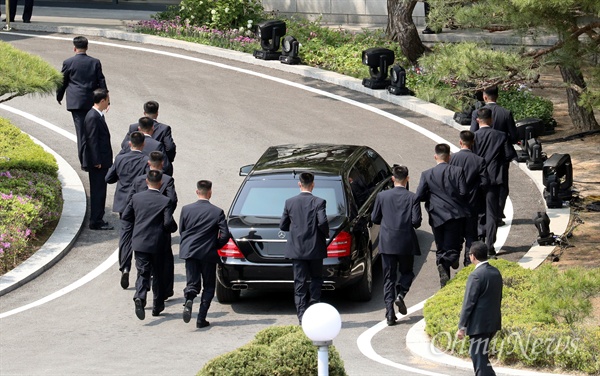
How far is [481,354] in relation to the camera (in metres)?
10.1

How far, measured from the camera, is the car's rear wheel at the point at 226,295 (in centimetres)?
1343

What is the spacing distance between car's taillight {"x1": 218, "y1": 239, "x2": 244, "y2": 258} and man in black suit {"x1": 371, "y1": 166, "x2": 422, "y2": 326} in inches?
61.6

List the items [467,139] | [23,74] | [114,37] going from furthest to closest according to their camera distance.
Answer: [114,37]
[23,74]
[467,139]

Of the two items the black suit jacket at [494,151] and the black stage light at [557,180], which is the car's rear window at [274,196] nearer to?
the black suit jacket at [494,151]

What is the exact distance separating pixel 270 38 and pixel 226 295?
42.6 ft

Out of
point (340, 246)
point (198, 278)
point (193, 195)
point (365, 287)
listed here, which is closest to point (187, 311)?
point (198, 278)

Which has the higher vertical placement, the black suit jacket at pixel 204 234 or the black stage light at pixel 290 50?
the black stage light at pixel 290 50

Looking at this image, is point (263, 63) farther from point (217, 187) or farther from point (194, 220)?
point (194, 220)

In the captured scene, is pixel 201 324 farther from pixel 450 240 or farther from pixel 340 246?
pixel 450 240

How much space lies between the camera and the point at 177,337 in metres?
12.3

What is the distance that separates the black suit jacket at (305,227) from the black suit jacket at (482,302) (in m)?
2.69

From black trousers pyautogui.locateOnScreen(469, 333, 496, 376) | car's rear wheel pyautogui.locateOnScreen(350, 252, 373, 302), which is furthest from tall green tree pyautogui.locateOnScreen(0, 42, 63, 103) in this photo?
black trousers pyautogui.locateOnScreen(469, 333, 496, 376)

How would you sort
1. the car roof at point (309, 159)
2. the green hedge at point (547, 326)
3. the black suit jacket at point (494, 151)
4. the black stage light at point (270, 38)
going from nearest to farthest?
the green hedge at point (547, 326), the car roof at point (309, 159), the black suit jacket at point (494, 151), the black stage light at point (270, 38)
